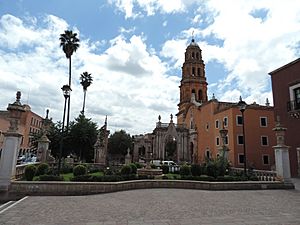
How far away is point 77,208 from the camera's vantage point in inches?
317

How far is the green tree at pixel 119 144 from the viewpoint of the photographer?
62188 mm

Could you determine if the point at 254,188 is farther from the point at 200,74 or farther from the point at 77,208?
the point at 200,74

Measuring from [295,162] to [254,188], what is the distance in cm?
1082

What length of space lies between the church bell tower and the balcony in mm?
31591

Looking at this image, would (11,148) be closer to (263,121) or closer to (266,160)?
(266,160)

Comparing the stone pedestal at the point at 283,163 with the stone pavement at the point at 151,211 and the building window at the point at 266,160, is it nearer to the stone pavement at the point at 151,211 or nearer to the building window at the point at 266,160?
the stone pavement at the point at 151,211

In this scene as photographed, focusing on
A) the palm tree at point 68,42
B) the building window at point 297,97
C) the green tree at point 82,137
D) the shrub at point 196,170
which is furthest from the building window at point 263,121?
the palm tree at point 68,42

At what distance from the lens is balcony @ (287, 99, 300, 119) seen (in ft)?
70.4

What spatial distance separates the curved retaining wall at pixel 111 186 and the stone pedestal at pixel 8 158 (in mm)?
Answer: 354

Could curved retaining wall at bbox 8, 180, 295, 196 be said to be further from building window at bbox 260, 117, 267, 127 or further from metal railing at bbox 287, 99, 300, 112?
building window at bbox 260, 117, 267, 127

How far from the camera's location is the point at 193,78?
54375mm

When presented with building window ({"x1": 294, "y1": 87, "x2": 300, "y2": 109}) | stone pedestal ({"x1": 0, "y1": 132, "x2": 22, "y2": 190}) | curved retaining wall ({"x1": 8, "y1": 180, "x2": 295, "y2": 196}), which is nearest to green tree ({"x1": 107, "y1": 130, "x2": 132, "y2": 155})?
building window ({"x1": 294, "y1": 87, "x2": 300, "y2": 109})

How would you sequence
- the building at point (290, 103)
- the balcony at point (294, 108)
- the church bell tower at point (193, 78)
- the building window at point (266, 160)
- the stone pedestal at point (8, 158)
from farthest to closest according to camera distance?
the church bell tower at point (193, 78) → the building window at point (266, 160) → the building at point (290, 103) → the balcony at point (294, 108) → the stone pedestal at point (8, 158)

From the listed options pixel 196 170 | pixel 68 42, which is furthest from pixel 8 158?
pixel 68 42
